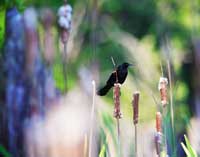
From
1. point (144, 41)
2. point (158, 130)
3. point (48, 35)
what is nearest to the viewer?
point (158, 130)

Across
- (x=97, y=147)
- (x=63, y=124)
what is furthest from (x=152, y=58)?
(x=97, y=147)

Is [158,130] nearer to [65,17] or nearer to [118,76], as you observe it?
[118,76]

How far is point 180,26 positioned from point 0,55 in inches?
50.2

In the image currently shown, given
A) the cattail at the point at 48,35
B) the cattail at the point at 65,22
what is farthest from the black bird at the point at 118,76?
the cattail at the point at 48,35

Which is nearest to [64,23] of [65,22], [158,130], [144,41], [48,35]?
[65,22]

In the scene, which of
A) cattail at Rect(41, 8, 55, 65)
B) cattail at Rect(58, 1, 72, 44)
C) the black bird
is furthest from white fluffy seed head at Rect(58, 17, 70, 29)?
cattail at Rect(41, 8, 55, 65)

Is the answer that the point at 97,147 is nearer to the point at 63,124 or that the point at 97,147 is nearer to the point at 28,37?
the point at 63,124

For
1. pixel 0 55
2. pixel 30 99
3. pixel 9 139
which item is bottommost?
pixel 9 139

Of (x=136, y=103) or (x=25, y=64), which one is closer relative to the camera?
(x=136, y=103)

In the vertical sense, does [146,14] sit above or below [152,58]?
above

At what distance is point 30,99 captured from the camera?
183cm

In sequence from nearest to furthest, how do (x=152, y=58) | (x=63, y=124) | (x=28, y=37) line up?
(x=63, y=124)
(x=28, y=37)
(x=152, y=58)

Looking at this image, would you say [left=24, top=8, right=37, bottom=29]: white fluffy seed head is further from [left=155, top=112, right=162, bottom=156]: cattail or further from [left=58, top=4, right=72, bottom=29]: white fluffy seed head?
[left=155, top=112, right=162, bottom=156]: cattail

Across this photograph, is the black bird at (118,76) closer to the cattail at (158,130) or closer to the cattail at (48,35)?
the cattail at (158,130)
